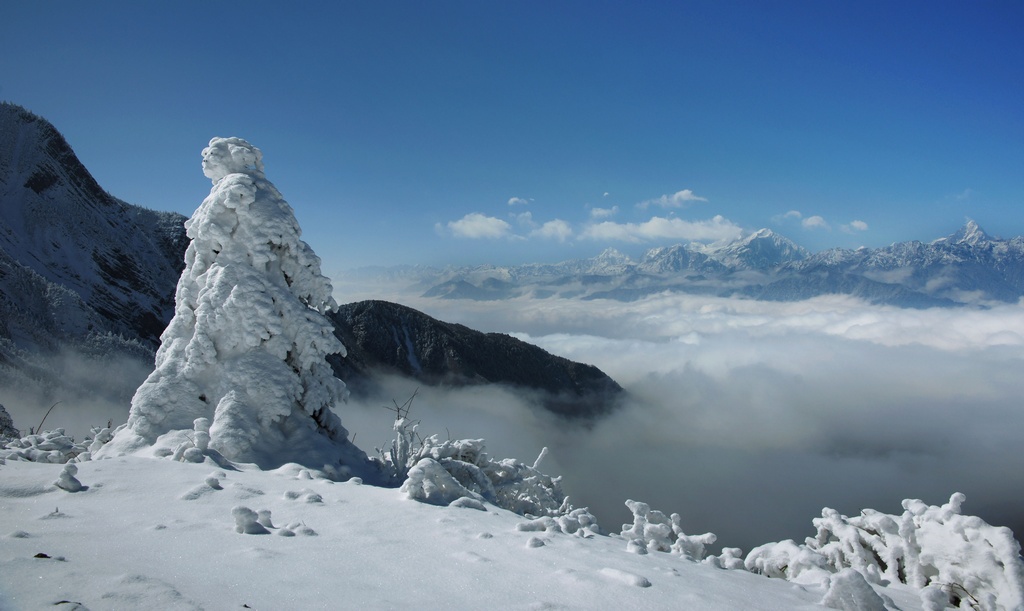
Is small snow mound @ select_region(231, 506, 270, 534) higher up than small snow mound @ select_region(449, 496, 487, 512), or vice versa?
small snow mound @ select_region(231, 506, 270, 534)

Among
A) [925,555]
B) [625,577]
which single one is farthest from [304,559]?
[925,555]

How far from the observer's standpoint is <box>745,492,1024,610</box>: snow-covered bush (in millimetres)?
6570

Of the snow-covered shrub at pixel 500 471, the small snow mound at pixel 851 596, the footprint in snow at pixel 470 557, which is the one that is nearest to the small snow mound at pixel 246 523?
the footprint in snow at pixel 470 557

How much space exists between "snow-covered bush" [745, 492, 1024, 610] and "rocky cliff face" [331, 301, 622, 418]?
427 feet

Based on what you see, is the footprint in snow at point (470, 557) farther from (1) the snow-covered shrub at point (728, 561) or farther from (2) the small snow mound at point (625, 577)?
(1) the snow-covered shrub at point (728, 561)

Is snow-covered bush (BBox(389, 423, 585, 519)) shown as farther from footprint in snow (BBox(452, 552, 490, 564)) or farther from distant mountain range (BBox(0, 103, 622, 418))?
distant mountain range (BBox(0, 103, 622, 418))

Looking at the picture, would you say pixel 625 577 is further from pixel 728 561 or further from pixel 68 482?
pixel 68 482

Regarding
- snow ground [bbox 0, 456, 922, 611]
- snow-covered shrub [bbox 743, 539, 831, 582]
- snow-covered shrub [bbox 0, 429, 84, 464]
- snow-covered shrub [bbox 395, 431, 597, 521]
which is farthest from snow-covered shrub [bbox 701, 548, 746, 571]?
snow-covered shrub [bbox 0, 429, 84, 464]

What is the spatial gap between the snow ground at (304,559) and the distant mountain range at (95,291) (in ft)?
217

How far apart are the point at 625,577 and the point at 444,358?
528ft

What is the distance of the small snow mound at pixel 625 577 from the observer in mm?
5234

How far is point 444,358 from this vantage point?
164125mm

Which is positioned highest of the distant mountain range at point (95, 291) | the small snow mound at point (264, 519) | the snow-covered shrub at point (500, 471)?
the distant mountain range at point (95, 291)

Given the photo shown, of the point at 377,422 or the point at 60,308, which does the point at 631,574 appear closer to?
the point at 60,308
